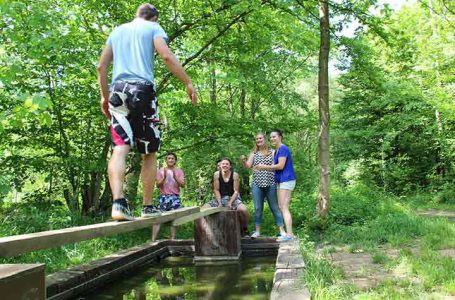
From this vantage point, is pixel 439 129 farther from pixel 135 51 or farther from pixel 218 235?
pixel 135 51

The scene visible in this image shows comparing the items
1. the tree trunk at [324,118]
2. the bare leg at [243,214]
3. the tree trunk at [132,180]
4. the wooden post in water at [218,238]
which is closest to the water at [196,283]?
the wooden post in water at [218,238]

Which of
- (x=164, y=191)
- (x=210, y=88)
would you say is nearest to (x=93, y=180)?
(x=164, y=191)

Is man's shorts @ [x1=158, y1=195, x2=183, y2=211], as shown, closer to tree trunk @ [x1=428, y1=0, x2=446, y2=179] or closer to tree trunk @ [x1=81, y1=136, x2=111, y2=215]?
tree trunk @ [x1=81, y1=136, x2=111, y2=215]

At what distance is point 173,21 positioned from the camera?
33.2 ft

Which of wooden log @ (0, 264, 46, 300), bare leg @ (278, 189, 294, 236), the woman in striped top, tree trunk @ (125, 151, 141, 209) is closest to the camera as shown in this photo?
wooden log @ (0, 264, 46, 300)

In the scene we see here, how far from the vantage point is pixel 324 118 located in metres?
9.95

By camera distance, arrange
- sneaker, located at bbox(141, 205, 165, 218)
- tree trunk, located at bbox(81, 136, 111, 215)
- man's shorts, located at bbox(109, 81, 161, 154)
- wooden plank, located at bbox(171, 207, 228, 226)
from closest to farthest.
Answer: man's shorts, located at bbox(109, 81, 161, 154) → sneaker, located at bbox(141, 205, 165, 218) → wooden plank, located at bbox(171, 207, 228, 226) → tree trunk, located at bbox(81, 136, 111, 215)

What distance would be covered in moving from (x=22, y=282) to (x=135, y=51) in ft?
7.59

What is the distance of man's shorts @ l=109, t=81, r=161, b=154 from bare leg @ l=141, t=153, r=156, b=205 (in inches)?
10.3

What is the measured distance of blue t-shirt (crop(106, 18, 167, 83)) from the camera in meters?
3.84

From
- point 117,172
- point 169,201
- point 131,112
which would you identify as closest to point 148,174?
point 117,172

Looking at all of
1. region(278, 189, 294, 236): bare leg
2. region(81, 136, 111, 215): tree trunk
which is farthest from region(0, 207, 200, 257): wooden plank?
region(81, 136, 111, 215): tree trunk

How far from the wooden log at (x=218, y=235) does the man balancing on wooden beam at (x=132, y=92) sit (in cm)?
377

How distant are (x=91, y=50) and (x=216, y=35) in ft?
10.2
